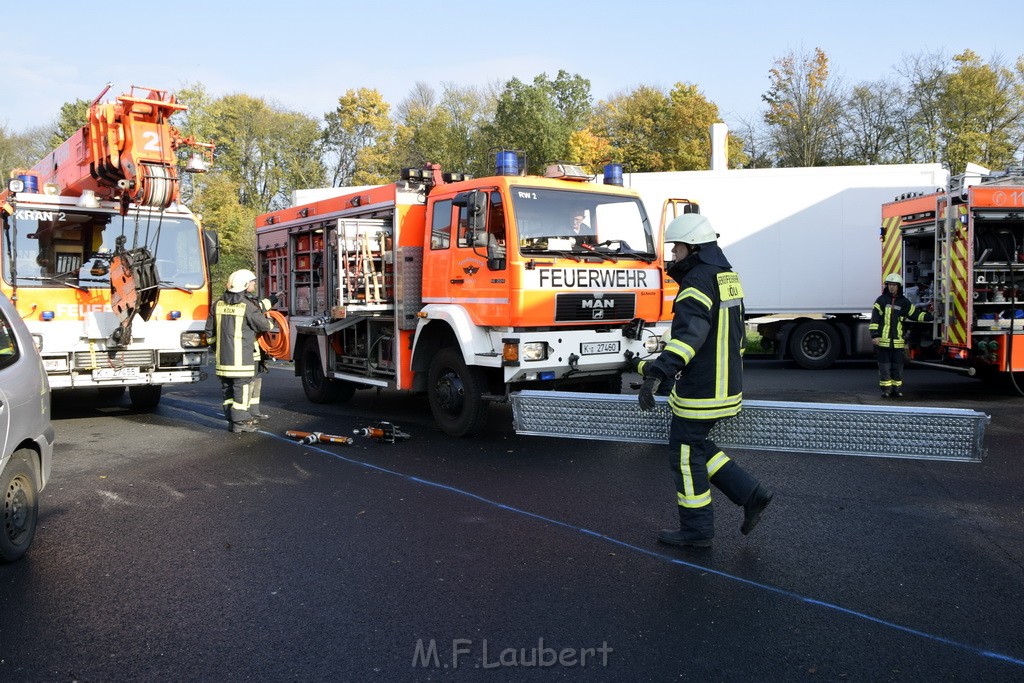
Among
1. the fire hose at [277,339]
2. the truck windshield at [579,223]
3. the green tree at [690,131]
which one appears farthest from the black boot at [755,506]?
the green tree at [690,131]

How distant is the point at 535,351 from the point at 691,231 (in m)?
3.01

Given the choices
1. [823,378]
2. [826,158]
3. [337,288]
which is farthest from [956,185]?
[826,158]

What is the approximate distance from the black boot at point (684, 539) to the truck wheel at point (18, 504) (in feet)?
12.2

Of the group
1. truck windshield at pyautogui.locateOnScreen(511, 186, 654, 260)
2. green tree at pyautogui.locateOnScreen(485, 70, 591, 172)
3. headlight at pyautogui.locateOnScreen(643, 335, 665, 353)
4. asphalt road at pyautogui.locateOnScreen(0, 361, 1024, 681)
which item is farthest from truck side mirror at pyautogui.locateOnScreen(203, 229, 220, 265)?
green tree at pyautogui.locateOnScreen(485, 70, 591, 172)

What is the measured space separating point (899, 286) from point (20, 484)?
1040 centimetres

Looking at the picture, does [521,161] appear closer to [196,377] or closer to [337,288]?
[337,288]

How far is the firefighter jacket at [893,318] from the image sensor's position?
10969mm

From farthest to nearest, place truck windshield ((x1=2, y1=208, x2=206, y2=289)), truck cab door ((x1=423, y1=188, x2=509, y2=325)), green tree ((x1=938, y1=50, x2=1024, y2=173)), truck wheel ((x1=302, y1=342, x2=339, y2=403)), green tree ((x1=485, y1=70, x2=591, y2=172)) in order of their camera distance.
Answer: green tree ((x1=485, y1=70, x2=591, y2=172)), green tree ((x1=938, y1=50, x2=1024, y2=173)), truck wheel ((x1=302, y1=342, x2=339, y2=403)), truck windshield ((x1=2, y1=208, x2=206, y2=289)), truck cab door ((x1=423, y1=188, x2=509, y2=325))

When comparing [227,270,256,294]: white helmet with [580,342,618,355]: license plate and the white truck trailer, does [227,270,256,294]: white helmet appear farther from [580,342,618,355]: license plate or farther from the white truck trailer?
the white truck trailer

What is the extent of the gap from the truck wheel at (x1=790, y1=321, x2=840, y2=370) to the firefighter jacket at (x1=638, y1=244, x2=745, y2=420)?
11265 mm

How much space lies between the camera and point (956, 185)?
10828mm

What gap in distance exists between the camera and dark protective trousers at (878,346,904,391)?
1098 centimetres

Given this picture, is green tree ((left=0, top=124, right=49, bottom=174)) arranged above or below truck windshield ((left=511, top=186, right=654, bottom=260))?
above

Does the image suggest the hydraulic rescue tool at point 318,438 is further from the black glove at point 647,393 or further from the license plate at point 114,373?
the black glove at point 647,393
